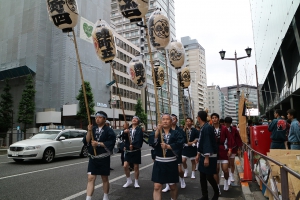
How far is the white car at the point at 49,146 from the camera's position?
407 inches

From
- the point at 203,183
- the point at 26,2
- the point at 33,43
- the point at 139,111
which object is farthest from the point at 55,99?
the point at 203,183

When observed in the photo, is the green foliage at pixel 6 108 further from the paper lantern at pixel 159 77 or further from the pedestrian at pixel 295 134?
the pedestrian at pixel 295 134

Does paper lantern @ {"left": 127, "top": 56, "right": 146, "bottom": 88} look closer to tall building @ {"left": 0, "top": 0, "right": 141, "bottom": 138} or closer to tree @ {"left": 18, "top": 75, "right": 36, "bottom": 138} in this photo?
tree @ {"left": 18, "top": 75, "right": 36, "bottom": 138}

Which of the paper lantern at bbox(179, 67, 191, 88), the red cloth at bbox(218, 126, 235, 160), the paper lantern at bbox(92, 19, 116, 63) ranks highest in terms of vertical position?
the paper lantern at bbox(92, 19, 116, 63)

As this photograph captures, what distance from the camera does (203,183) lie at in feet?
16.3

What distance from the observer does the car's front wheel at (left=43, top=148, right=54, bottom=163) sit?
10794 mm

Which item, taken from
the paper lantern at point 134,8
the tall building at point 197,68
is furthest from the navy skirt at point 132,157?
the tall building at point 197,68

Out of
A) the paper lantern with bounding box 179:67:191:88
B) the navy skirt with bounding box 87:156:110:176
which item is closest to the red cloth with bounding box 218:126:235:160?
the navy skirt with bounding box 87:156:110:176

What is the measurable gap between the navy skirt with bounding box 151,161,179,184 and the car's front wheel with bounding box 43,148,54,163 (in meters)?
8.20

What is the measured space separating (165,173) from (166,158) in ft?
0.89

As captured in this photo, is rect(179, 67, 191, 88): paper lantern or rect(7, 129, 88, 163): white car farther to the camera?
rect(7, 129, 88, 163): white car

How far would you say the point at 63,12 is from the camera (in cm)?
571

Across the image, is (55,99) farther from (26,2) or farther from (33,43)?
(26,2)

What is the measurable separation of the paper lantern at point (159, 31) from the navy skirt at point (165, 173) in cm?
390
